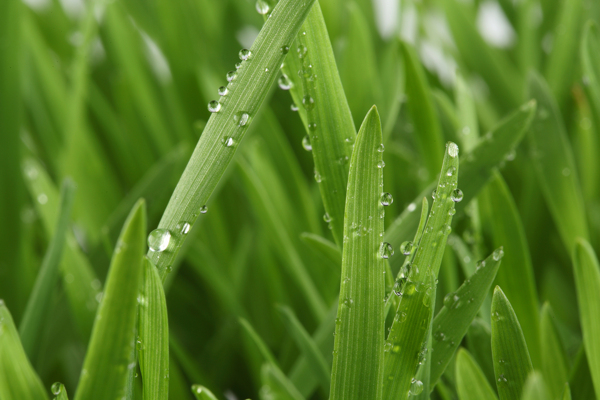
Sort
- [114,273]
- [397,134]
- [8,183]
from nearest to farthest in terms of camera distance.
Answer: [114,273], [8,183], [397,134]

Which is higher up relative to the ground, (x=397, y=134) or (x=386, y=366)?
(x=397, y=134)

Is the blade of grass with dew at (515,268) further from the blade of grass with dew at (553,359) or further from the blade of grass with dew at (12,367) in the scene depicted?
the blade of grass with dew at (12,367)

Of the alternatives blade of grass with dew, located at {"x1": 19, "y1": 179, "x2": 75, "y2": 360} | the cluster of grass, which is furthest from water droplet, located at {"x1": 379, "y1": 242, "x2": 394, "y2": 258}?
blade of grass with dew, located at {"x1": 19, "y1": 179, "x2": 75, "y2": 360}

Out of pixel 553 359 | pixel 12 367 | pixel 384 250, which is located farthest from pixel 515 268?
pixel 12 367

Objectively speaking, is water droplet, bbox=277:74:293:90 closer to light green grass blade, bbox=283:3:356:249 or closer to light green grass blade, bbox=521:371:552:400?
light green grass blade, bbox=283:3:356:249

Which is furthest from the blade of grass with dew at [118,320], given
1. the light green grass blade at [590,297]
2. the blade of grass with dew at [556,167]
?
the blade of grass with dew at [556,167]

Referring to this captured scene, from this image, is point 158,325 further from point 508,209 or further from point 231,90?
point 508,209

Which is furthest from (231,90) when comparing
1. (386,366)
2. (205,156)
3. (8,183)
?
(8,183)
